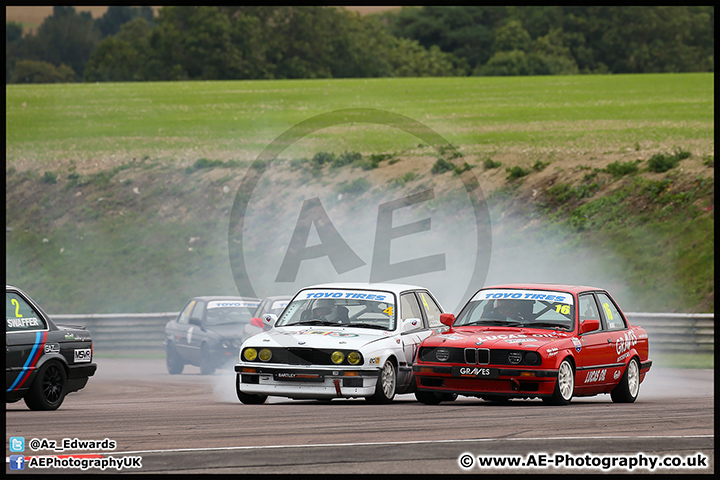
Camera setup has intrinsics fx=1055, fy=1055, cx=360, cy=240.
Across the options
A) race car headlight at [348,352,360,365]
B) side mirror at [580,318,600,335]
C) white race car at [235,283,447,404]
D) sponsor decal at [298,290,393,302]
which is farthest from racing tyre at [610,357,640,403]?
race car headlight at [348,352,360,365]

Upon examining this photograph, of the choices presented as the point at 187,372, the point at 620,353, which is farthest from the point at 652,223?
the point at 620,353

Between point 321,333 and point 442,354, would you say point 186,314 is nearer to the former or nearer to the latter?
point 321,333

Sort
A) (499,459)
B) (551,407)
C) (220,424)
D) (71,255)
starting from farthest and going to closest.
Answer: (71,255)
(551,407)
(220,424)
(499,459)

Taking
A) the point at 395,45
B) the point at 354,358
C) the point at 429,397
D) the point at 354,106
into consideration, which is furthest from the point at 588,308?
the point at 395,45

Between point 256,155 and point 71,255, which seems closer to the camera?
point 71,255

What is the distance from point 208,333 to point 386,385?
7489mm

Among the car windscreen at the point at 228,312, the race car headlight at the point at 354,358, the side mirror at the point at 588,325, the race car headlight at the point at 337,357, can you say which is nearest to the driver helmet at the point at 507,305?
the side mirror at the point at 588,325

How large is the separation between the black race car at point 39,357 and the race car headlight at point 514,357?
16.9 feet

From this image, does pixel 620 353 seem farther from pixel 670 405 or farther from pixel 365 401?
pixel 365 401

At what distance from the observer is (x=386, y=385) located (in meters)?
12.7

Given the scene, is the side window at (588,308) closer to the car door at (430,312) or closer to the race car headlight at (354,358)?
the car door at (430,312)

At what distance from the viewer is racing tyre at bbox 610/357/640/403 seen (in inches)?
522

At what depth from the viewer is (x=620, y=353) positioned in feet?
43.2

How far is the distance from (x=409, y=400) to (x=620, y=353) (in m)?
2.77
